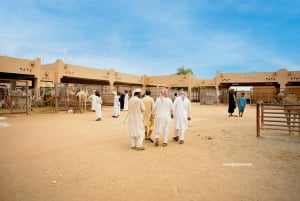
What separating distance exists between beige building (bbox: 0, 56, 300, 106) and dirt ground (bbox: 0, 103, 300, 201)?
44.3 feet

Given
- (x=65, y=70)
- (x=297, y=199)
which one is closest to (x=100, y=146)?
(x=297, y=199)

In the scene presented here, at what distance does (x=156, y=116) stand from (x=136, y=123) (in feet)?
2.59

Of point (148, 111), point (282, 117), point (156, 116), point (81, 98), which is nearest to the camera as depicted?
point (156, 116)

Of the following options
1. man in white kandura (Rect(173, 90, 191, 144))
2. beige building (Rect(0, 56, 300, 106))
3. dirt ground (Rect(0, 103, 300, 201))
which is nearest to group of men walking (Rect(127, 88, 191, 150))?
man in white kandura (Rect(173, 90, 191, 144))

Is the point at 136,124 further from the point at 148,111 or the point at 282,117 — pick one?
the point at 282,117

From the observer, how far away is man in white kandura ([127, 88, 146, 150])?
6.08 meters

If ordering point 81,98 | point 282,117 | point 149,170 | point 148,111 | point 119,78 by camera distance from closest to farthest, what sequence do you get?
1. point 149,170
2. point 148,111
3. point 282,117
4. point 81,98
5. point 119,78

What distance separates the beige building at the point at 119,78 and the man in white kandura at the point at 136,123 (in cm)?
1302

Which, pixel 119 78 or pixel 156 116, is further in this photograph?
pixel 119 78

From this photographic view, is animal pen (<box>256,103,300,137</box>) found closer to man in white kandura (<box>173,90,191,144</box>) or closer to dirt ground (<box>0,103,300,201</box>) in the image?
dirt ground (<box>0,103,300,201</box>)

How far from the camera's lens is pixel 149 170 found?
4.32m

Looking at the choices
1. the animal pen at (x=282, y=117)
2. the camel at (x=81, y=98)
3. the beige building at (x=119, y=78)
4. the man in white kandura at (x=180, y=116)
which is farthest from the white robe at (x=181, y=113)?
the beige building at (x=119, y=78)

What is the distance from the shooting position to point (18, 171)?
424cm

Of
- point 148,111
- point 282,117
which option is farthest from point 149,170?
point 282,117
